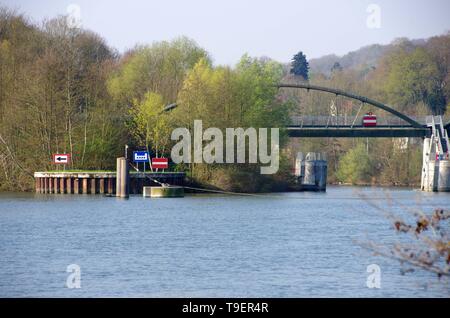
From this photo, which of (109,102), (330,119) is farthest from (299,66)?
(109,102)

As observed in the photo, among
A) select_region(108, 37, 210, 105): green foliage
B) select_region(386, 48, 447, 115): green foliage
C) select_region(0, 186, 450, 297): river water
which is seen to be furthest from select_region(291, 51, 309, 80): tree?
select_region(0, 186, 450, 297): river water

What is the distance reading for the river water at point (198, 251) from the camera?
32.2 m

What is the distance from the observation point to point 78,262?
125 feet

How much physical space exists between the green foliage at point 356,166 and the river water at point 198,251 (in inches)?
1888

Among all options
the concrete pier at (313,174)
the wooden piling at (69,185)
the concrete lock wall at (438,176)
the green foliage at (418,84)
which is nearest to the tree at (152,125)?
the wooden piling at (69,185)

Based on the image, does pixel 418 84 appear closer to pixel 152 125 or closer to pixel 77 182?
pixel 152 125

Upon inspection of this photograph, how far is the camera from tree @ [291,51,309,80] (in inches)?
6959

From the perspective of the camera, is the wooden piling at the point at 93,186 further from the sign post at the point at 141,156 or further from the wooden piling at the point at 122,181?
the wooden piling at the point at 122,181

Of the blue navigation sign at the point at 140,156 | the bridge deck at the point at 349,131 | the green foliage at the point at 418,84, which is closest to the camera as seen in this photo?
the blue navigation sign at the point at 140,156

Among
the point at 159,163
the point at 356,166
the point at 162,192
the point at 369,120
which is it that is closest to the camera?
the point at 162,192

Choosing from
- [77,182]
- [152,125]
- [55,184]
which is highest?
[152,125]

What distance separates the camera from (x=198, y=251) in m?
41.7

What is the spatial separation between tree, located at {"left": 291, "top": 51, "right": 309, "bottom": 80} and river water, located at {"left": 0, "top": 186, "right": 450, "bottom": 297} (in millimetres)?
108651

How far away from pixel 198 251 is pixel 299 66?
13750 cm
